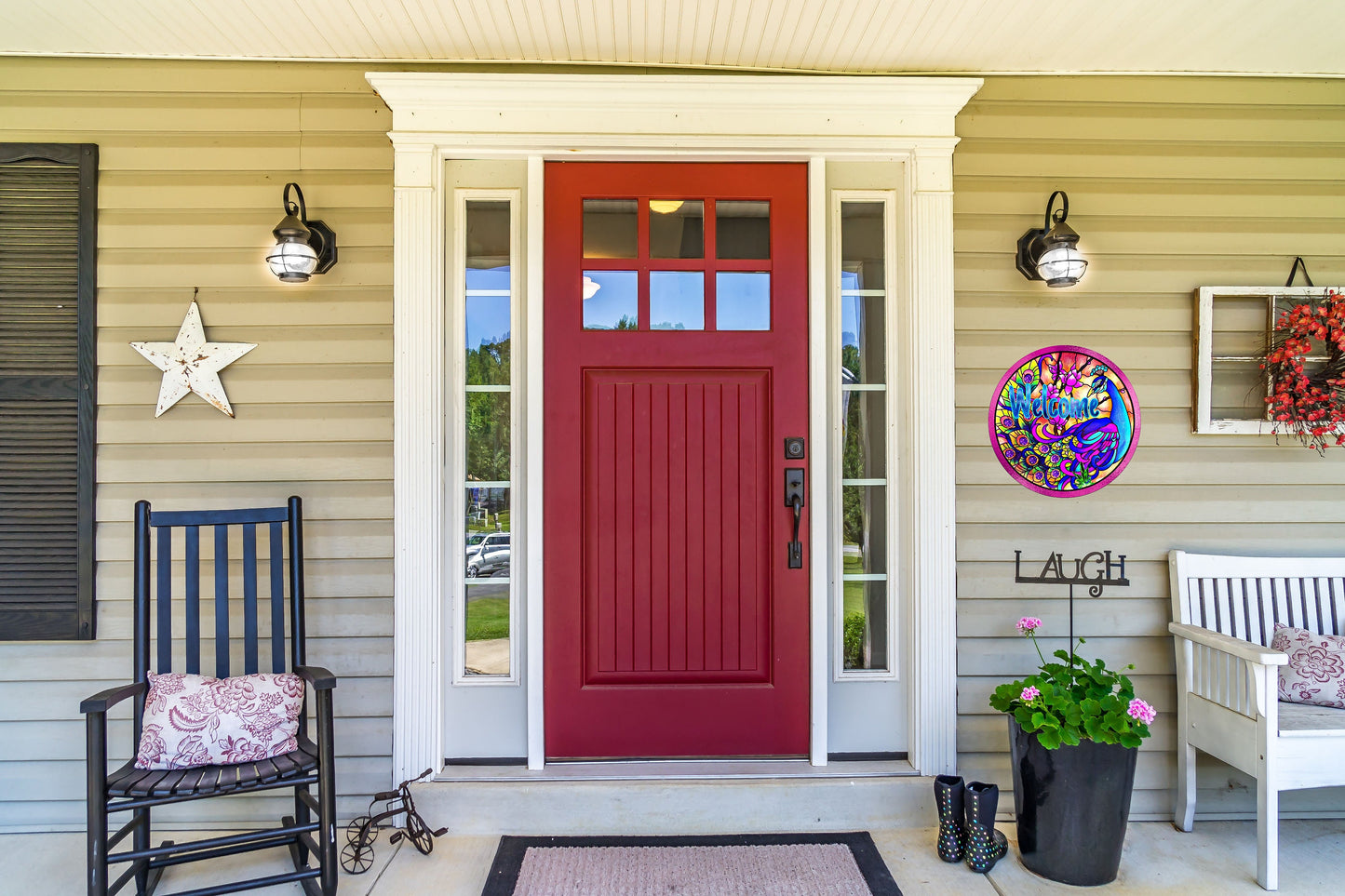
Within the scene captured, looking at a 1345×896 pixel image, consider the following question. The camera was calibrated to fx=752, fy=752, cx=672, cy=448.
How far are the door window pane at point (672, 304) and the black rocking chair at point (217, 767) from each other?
1.28 m

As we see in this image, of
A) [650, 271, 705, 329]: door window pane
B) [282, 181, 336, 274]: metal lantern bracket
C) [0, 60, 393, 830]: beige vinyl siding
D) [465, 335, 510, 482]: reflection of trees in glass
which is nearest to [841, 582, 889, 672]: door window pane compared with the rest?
[650, 271, 705, 329]: door window pane

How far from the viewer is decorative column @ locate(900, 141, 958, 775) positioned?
8.04 ft

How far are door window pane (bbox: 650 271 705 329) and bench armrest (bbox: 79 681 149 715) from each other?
5.89ft

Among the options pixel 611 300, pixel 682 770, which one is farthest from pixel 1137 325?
pixel 682 770

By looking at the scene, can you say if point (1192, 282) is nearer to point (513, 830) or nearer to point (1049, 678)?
point (1049, 678)

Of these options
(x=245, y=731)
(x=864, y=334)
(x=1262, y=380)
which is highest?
(x=864, y=334)

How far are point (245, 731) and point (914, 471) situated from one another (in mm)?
2089

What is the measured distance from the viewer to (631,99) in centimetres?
243

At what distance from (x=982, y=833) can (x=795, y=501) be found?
1091 mm

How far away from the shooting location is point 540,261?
2463mm

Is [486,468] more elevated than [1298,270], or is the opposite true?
[1298,270]

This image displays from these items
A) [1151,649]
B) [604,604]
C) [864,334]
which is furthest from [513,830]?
[1151,649]

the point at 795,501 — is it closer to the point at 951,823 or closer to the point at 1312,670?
the point at 951,823

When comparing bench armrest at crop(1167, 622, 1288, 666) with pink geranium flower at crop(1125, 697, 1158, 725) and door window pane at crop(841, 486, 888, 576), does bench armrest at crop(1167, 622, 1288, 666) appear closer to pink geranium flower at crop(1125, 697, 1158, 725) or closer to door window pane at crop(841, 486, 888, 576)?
pink geranium flower at crop(1125, 697, 1158, 725)
